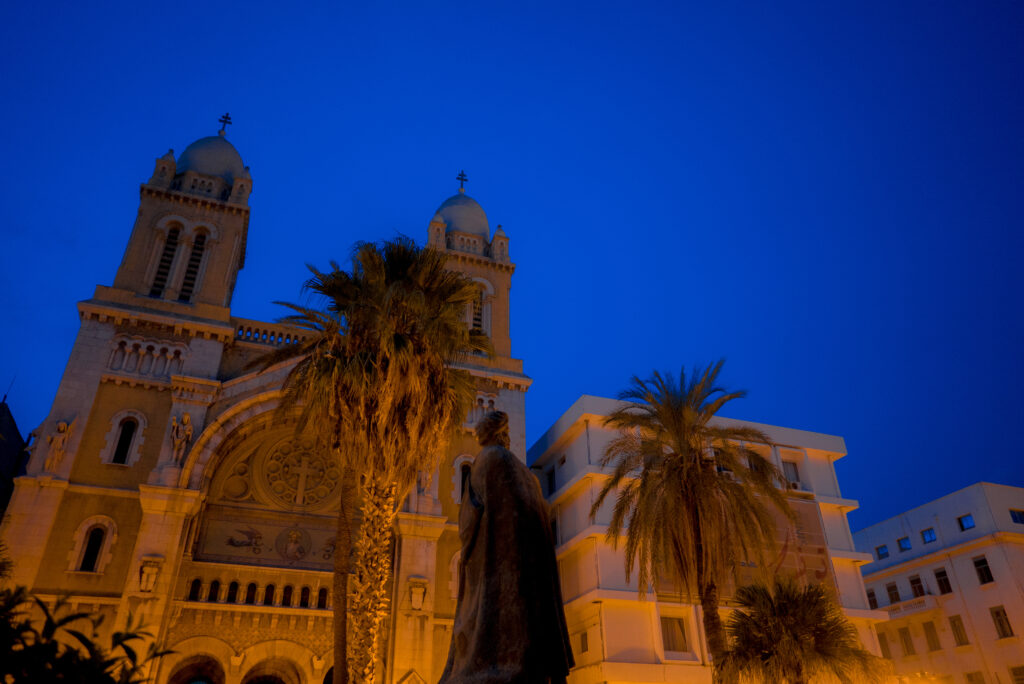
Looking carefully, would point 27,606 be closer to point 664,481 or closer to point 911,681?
point 664,481

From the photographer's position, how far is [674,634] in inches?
1134

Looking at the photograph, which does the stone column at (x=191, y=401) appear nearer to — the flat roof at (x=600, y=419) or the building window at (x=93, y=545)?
the building window at (x=93, y=545)

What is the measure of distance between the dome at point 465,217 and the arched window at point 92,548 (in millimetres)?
21833

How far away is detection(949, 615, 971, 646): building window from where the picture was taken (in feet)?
119

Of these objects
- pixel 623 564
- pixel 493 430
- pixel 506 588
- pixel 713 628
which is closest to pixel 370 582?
pixel 713 628

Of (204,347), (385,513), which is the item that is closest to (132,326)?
(204,347)

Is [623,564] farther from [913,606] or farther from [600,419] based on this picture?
[913,606]

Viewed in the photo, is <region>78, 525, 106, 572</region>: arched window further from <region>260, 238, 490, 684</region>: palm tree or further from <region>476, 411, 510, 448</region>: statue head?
<region>476, 411, 510, 448</region>: statue head

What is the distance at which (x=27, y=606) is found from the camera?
22.5 metres

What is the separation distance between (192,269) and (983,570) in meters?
41.2

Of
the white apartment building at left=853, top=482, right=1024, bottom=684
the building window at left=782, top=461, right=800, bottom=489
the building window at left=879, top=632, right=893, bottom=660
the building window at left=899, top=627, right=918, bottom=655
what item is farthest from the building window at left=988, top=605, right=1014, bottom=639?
the building window at left=782, top=461, right=800, bottom=489

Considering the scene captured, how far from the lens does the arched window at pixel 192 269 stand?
1206 inches

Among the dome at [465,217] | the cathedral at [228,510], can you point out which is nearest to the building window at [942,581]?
the cathedral at [228,510]

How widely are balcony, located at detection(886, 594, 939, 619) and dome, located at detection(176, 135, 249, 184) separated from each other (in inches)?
1626
